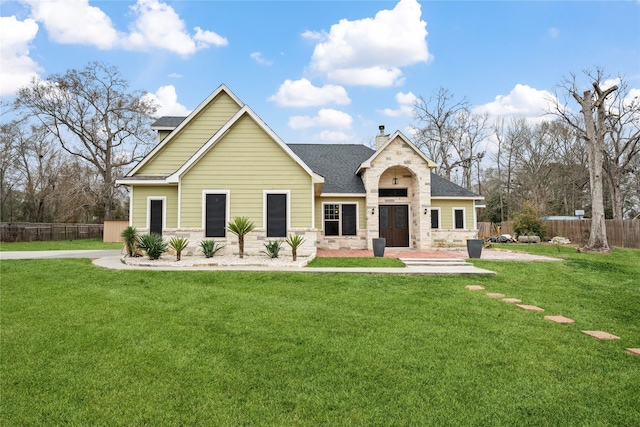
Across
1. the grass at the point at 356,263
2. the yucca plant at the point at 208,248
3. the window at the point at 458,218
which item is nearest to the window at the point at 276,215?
the grass at the point at 356,263

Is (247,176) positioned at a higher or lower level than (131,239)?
higher

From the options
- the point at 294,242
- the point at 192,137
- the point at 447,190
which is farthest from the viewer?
the point at 447,190

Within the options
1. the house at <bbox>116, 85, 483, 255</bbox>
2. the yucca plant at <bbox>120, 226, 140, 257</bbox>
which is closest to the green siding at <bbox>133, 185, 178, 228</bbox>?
the house at <bbox>116, 85, 483, 255</bbox>

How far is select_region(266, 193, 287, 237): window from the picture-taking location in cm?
1260

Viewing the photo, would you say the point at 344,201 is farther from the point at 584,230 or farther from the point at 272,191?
the point at 584,230

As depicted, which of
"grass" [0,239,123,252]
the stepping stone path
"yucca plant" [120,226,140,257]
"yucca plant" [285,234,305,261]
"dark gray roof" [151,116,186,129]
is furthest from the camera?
"grass" [0,239,123,252]

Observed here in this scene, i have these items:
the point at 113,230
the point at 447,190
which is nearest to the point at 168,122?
the point at 113,230

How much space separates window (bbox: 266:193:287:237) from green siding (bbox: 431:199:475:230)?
29.2 feet

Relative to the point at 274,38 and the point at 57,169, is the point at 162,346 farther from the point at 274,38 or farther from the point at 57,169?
the point at 57,169

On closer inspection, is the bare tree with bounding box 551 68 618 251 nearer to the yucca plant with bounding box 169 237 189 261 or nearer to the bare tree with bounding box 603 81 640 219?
the bare tree with bounding box 603 81 640 219

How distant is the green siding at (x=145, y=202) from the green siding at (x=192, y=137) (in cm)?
117

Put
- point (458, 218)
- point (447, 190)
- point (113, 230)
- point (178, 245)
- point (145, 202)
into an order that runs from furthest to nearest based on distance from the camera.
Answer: point (113, 230) < point (447, 190) < point (458, 218) < point (145, 202) < point (178, 245)

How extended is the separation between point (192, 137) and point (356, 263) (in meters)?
9.13

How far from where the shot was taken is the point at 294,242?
37.4 ft
